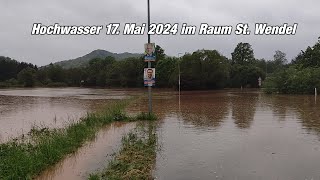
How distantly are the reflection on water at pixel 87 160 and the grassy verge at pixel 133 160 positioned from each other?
29 cm

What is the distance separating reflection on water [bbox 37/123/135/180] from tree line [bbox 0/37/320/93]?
1487 inches

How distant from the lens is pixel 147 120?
17.3 m

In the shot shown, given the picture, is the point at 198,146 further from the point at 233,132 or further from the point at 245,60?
the point at 245,60

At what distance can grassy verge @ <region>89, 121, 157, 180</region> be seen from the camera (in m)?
7.36

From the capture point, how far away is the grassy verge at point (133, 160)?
7359 mm

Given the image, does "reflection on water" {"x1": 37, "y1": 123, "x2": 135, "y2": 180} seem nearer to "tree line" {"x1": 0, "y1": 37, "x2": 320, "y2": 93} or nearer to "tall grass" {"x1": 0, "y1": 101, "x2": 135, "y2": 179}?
"tall grass" {"x1": 0, "y1": 101, "x2": 135, "y2": 179}

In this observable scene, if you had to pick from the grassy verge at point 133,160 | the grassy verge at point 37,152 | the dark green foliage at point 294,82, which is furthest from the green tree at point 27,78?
the grassy verge at point 133,160

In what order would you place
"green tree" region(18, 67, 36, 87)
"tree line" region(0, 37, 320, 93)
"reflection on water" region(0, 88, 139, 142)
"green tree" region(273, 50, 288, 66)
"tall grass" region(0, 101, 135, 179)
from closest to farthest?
"tall grass" region(0, 101, 135, 179) → "reflection on water" region(0, 88, 139, 142) → "tree line" region(0, 37, 320, 93) → "green tree" region(18, 67, 36, 87) → "green tree" region(273, 50, 288, 66)

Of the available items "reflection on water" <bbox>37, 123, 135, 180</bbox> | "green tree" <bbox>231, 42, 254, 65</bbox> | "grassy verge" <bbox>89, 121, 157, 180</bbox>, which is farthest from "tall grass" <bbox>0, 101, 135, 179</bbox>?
"green tree" <bbox>231, 42, 254, 65</bbox>

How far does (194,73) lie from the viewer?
67562 millimetres

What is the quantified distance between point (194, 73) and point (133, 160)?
59433mm

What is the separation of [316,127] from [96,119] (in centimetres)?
858

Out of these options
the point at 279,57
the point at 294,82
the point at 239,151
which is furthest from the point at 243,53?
the point at 239,151

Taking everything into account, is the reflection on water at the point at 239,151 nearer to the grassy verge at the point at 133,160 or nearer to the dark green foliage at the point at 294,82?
the grassy verge at the point at 133,160
